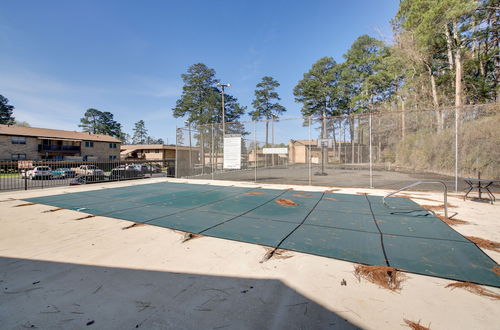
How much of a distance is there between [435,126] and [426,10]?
1003 centimetres

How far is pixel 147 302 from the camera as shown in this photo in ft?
6.97

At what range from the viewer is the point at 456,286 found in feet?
7.72

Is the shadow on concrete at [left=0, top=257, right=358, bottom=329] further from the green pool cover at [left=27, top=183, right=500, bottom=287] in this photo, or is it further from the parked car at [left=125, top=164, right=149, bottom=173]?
the parked car at [left=125, top=164, right=149, bottom=173]

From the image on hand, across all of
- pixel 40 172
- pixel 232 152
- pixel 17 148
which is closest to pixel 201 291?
pixel 232 152

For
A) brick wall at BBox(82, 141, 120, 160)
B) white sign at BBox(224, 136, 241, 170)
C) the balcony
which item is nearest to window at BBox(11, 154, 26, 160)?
the balcony

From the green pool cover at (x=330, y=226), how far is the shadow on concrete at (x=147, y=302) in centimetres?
128

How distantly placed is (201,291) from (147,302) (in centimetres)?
53

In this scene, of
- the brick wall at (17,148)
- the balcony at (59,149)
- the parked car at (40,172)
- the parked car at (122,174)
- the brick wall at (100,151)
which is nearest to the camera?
the parked car at (122,174)

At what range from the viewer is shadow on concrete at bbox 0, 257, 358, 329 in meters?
1.83

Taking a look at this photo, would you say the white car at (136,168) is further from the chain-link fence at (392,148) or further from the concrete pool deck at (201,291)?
the concrete pool deck at (201,291)

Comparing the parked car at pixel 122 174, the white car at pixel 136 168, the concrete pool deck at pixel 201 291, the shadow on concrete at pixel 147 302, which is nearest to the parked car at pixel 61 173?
the white car at pixel 136 168

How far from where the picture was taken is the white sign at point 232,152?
1162 cm

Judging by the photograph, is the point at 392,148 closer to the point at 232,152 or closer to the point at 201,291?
the point at 232,152

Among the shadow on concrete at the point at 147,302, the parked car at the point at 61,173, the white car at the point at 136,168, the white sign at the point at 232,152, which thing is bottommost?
the shadow on concrete at the point at 147,302
